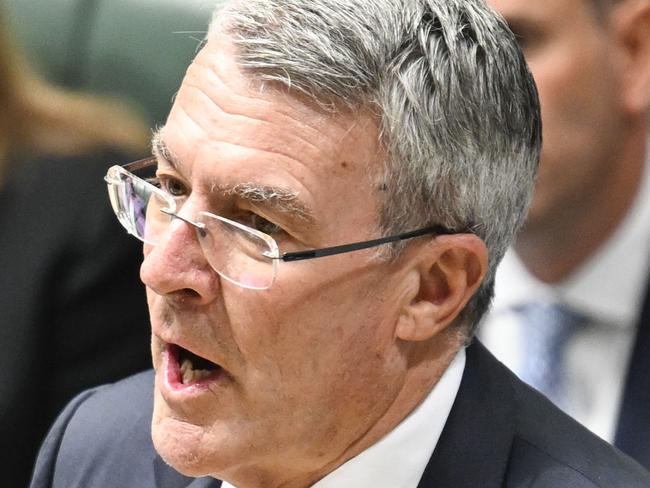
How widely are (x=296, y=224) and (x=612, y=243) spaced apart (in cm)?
90

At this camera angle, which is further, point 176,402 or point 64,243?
point 64,243

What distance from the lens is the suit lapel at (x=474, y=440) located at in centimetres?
172

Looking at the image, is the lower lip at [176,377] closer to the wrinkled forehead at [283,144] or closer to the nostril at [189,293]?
the nostril at [189,293]

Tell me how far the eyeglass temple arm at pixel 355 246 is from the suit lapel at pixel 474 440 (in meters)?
0.23

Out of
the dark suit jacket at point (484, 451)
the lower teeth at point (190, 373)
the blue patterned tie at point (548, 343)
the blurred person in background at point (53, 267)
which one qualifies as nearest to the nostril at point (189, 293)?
the lower teeth at point (190, 373)

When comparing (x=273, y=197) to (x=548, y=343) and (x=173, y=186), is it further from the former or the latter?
(x=548, y=343)

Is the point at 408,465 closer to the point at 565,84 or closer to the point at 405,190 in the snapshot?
the point at 405,190

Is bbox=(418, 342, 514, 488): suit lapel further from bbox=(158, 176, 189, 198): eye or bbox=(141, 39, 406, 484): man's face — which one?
bbox=(158, 176, 189, 198): eye

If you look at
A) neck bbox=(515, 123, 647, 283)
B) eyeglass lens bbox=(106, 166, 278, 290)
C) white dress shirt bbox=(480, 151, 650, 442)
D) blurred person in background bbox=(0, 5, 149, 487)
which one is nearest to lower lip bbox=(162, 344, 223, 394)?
eyeglass lens bbox=(106, 166, 278, 290)

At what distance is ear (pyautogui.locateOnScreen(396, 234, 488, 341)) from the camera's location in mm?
1670

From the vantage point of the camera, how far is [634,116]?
225 cm

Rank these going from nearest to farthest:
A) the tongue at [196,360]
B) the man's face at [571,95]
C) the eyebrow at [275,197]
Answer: the eyebrow at [275,197] → the tongue at [196,360] → the man's face at [571,95]

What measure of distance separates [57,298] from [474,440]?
1303 millimetres

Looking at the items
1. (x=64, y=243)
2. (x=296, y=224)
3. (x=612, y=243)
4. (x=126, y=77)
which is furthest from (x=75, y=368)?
(x=296, y=224)
